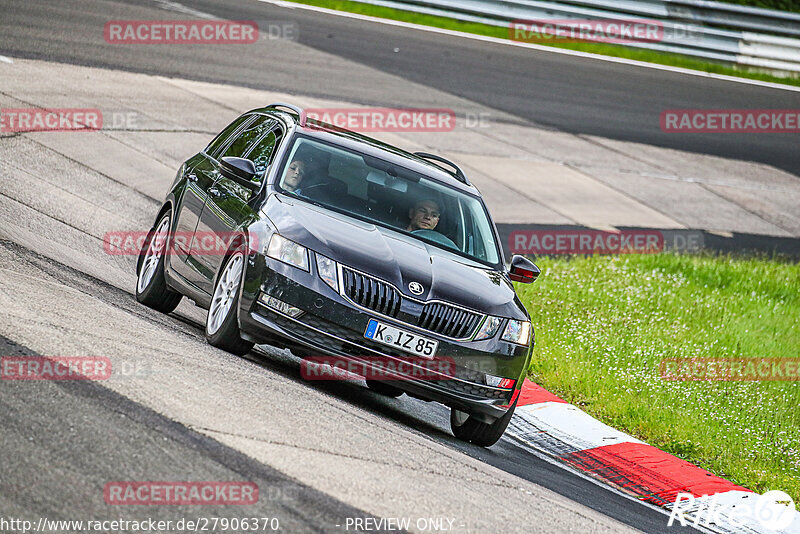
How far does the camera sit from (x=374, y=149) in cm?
870

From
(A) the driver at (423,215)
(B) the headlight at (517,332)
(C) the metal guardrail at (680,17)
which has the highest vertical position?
(C) the metal guardrail at (680,17)

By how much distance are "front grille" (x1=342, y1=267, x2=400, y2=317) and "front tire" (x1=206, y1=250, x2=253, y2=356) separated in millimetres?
752

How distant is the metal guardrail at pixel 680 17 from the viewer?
85.8 feet

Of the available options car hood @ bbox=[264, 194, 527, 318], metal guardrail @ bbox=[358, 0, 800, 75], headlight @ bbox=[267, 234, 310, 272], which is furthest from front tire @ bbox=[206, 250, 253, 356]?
metal guardrail @ bbox=[358, 0, 800, 75]

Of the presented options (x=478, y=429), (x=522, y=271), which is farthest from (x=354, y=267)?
(x=522, y=271)

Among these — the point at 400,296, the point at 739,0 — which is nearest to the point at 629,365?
the point at 400,296

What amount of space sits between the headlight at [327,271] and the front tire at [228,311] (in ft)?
1.85

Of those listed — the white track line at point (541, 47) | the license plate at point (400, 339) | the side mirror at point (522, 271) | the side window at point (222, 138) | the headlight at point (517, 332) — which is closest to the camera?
the license plate at point (400, 339)

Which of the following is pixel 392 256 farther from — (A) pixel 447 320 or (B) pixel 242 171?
(B) pixel 242 171

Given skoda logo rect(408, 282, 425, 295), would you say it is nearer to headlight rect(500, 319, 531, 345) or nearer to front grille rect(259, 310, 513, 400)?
front grille rect(259, 310, 513, 400)

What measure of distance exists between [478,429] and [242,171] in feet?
7.88

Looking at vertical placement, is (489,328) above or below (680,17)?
below

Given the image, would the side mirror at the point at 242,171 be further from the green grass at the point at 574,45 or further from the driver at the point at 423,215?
the green grass at the point at 574,45

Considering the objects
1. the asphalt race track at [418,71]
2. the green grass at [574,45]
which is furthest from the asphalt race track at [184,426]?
the green grass at [574,45]
